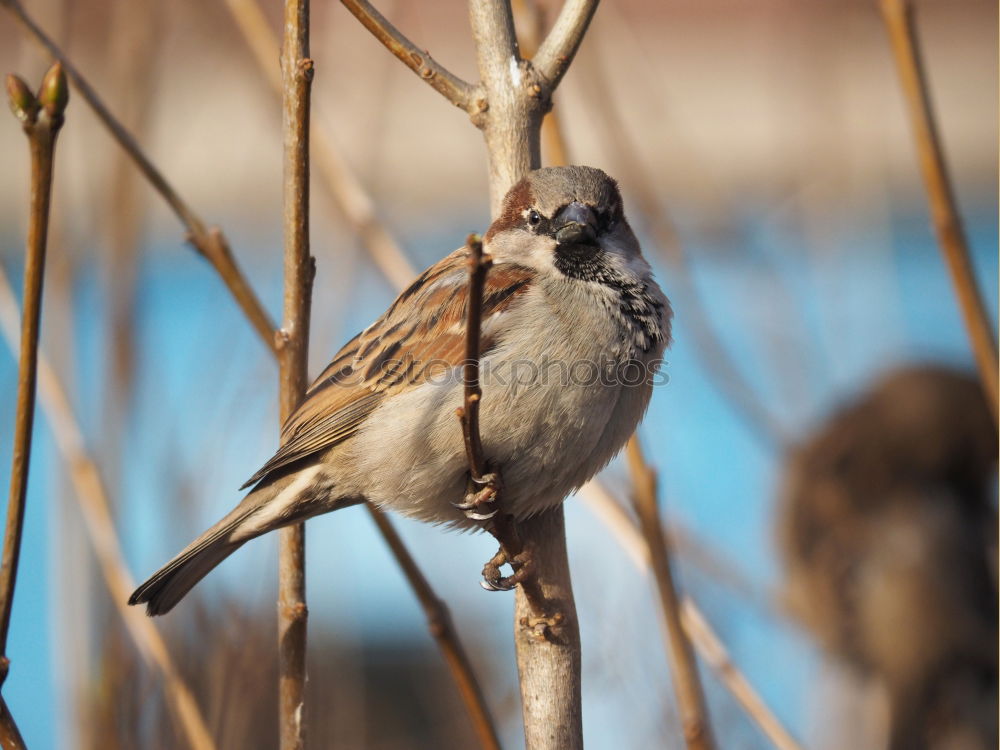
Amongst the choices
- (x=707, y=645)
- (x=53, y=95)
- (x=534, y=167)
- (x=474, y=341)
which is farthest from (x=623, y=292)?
(x=53, y=95)

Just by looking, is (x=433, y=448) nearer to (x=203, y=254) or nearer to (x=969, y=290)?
(x=203, y=254)

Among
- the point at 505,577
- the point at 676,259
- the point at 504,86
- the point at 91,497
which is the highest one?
the point at 504,86

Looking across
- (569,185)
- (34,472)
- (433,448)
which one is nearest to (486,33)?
(569,185)

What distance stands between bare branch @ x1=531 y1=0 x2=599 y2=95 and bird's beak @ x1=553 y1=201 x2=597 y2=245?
1.62 feet

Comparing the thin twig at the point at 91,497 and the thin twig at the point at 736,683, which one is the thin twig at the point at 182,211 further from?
the thin twig at the point at 736,683

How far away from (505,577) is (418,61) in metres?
0.88

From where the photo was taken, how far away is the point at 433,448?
2025 mm

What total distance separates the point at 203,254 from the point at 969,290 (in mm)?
1226

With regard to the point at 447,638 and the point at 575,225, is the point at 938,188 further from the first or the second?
the point at 447,638

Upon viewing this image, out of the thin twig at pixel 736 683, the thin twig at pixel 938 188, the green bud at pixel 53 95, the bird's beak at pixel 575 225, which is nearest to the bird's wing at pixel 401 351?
the bird's beak at pixel 575 225

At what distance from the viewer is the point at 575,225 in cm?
219

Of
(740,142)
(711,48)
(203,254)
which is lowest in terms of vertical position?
(203,254)

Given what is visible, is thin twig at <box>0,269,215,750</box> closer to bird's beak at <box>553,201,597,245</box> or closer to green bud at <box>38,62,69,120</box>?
green bud at <box>38,62,69,120</box>

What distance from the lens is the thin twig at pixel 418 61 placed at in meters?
1.65
